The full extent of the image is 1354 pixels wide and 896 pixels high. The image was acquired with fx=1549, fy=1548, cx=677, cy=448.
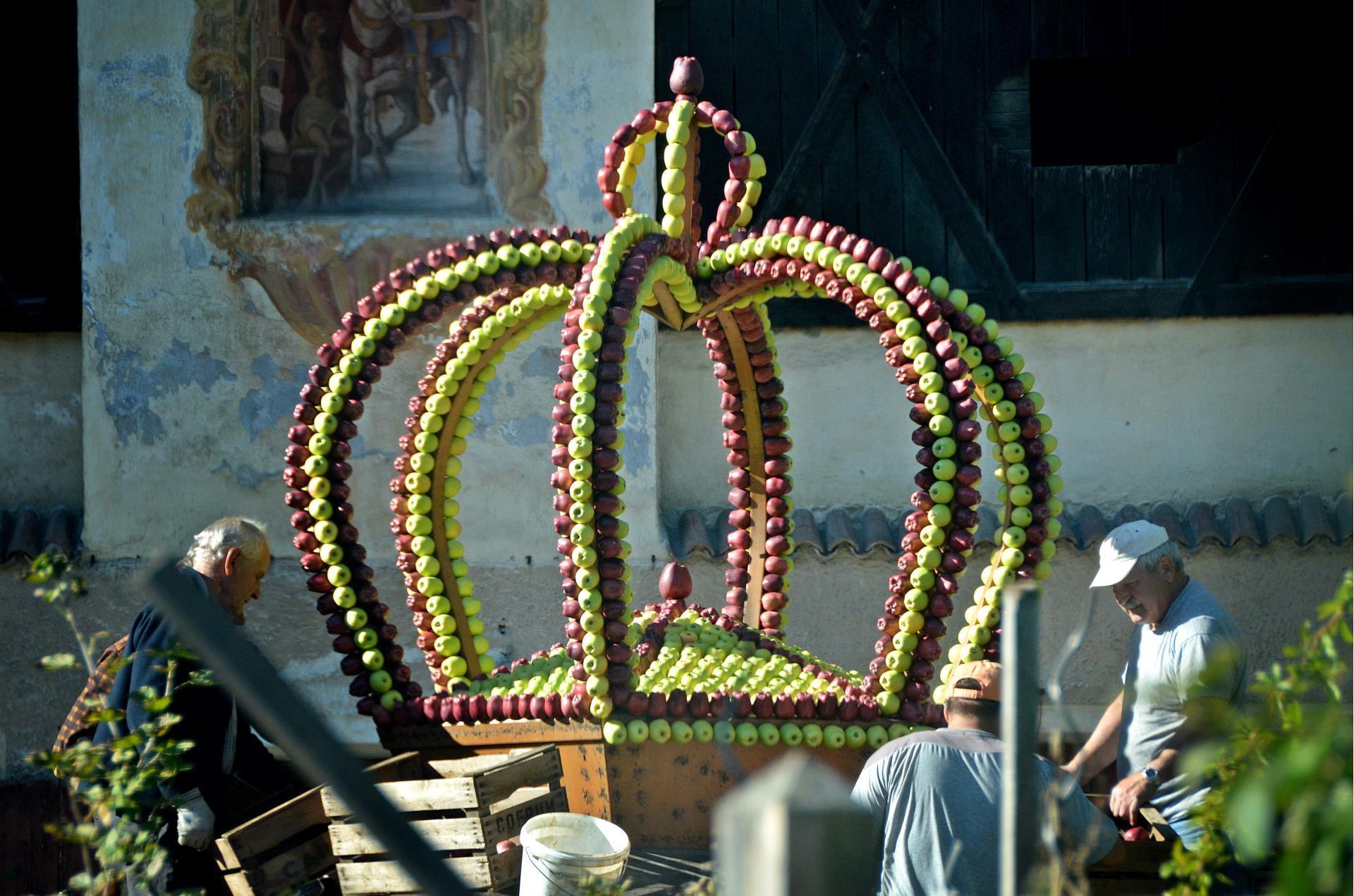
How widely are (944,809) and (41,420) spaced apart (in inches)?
161

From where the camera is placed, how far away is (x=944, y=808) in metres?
3.36

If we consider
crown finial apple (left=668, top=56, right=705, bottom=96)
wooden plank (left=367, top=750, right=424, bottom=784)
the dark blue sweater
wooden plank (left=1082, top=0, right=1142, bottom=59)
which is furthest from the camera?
wooden plank (left=1082, top=0, right=1142, bottom=59)

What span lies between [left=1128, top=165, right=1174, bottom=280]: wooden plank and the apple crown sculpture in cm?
201

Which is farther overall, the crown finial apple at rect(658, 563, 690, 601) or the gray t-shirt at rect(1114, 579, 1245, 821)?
the crown finial apple at rect(658, 563, 690, 601)

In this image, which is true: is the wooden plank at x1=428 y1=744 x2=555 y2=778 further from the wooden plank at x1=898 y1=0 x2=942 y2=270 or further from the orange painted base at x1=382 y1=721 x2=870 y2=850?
the wooden plank at x1=898 y1=0 x2=942 y2=270

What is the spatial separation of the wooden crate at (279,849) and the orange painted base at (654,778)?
59 centimetres

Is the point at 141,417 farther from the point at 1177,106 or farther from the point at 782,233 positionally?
the point at 1177,106

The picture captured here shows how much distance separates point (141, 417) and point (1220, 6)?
14.4 ft

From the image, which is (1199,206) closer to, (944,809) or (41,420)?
(944,809)

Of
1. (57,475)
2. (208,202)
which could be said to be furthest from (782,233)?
(57,475)

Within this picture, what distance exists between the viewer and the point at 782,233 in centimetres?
418

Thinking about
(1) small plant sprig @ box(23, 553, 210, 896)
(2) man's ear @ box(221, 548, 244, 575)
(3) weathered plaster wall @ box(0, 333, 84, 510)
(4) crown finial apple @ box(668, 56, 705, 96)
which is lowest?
(1) small plant sprig @ box(23, 553, 210, 896)

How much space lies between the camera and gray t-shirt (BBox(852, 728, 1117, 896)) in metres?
3.35

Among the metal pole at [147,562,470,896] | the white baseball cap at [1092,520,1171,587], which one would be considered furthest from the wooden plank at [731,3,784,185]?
the metal pole at [147,562,470,896]
